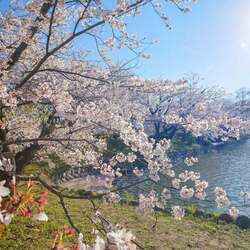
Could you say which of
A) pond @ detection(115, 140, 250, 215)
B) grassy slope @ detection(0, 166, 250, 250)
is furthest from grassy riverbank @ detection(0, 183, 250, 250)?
pond @ detection(115, 140, 250, 215)

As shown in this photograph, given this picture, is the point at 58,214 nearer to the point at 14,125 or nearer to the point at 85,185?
the point at 14,125

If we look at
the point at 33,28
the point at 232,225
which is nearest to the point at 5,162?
the point at 33,28

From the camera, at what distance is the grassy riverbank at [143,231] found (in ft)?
25.1

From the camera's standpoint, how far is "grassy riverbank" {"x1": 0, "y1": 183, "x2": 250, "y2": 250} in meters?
Result: 7.64

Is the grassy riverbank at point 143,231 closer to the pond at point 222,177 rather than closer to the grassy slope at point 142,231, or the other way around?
the grassy slope at point 142,231

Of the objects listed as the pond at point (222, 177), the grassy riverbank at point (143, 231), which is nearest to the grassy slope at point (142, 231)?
the grassy riverbank at point (143, 231)

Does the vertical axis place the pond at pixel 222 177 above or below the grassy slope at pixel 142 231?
below

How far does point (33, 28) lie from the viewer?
6242 mm

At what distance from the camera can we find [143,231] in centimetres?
941

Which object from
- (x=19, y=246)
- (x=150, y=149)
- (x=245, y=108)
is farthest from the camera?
(x=245, y=108)

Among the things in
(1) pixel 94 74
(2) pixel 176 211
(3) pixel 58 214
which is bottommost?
(3) pixel 58 214

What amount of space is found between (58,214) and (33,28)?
5.20 metres

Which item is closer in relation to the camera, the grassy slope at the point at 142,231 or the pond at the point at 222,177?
the grassy slope at the point at 142,231

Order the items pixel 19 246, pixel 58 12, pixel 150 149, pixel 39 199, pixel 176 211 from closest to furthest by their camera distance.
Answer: pixel 39 199, pixel 176 211, pixel 150 149, pixel 58 12, pixel 19 246
